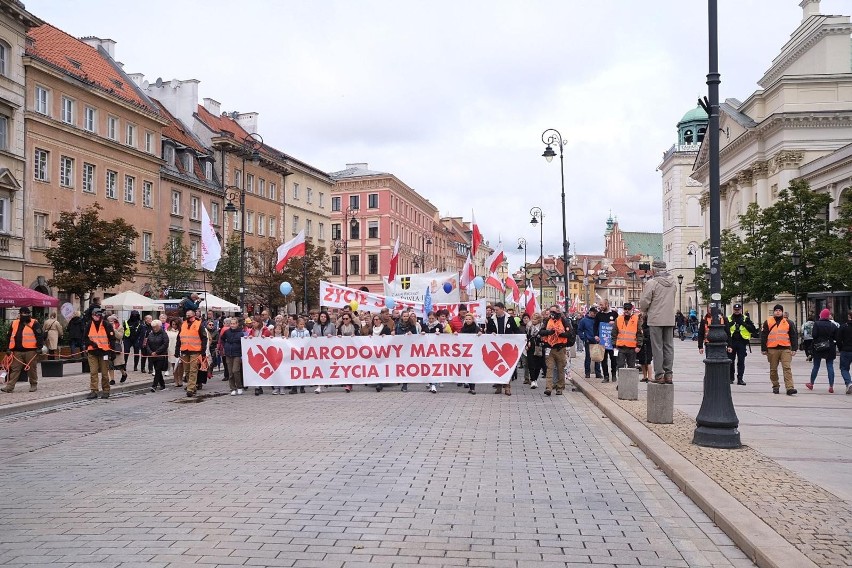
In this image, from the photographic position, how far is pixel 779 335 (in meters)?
15.6

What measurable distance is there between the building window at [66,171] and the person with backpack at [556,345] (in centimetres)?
2878

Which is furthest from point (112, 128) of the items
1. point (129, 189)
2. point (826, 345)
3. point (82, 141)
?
point (826, 345)

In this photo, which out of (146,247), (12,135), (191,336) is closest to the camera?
(191,336)

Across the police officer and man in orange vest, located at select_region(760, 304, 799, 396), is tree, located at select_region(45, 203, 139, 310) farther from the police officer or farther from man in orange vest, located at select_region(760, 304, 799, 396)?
man in orange vest, located at select_region(760, 304, 799, 396)

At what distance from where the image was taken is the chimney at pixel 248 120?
6506 centimetres

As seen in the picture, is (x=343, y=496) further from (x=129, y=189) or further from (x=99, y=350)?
(x=129, y=189)

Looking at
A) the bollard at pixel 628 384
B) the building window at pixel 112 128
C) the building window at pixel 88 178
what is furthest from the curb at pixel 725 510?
the building window at pixel 112 128

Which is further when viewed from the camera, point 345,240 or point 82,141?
point 345,240

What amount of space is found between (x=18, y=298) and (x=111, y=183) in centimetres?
1708

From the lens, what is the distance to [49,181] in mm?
35656

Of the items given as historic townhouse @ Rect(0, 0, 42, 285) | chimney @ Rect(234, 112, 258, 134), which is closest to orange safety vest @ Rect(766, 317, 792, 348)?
historic townhouse @ Rect(0, 0, 42, 285)

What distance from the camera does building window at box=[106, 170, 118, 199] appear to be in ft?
133

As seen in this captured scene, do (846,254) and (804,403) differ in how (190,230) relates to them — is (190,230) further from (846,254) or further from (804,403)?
(804,403)

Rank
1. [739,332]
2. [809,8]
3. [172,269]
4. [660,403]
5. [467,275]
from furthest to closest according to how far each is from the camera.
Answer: [809,8], [172,269], [467,275], [739,332], [660,403]
